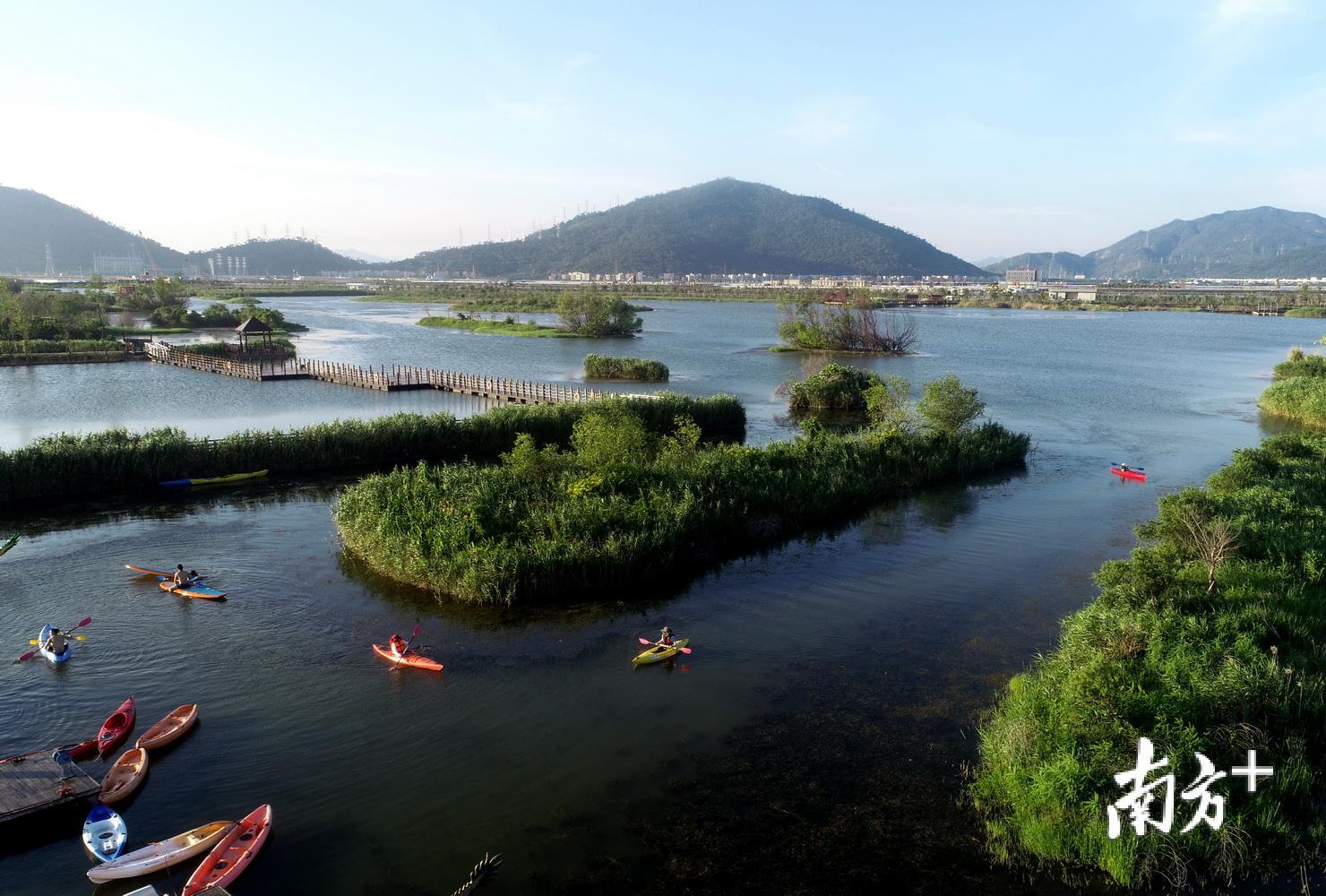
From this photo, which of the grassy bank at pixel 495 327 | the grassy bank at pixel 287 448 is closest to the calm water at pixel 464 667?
the grassy bank at pixel 287 448

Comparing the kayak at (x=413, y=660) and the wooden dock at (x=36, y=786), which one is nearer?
the wooden dock at (x=36, y=786)

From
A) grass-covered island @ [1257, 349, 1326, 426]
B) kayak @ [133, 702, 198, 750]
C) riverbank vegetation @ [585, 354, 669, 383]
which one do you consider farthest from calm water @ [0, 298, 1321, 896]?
riverbank vegetation @ [585, 354, 669, 383]

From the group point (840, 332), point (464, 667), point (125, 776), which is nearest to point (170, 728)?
point (125, 776)

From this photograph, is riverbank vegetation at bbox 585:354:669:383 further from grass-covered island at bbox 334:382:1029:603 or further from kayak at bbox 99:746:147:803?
kayak at bbox 99:746:147:803

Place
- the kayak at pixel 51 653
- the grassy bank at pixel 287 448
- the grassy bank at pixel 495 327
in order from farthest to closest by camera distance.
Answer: the grassy bank at pixel 495 327, the grassy bank at pixel 287 448, the kayak at pixel 51 653

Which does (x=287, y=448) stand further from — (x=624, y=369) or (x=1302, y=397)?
(x=1302, y=397)

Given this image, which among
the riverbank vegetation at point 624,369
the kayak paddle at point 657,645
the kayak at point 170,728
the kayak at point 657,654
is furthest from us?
the riverbank vegetation at point 624,369

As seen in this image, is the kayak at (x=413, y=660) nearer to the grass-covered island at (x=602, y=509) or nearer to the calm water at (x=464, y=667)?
the calm water at (x=464, y=667)
